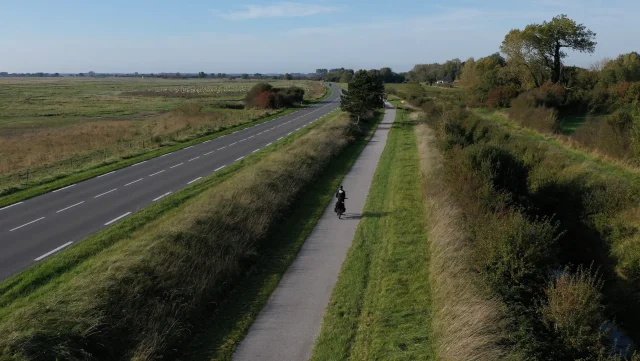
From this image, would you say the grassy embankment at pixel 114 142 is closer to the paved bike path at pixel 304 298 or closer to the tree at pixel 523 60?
the paved bike path at pixel 304 298

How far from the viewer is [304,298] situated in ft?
35.5

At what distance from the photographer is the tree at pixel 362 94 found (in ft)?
138

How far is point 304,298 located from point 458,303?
132 inches

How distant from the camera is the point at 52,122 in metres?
58.9

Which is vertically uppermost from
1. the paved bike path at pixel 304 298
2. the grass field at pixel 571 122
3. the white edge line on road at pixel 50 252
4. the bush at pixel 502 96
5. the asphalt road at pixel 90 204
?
the bush at pixel 502 96

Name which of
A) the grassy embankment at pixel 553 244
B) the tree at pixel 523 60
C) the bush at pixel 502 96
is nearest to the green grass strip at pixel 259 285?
the grassy embankment at pixel 553 244

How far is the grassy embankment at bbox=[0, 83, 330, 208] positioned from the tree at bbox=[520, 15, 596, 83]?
32.8 metres

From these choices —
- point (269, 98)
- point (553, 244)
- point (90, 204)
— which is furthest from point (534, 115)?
point (90, 204)

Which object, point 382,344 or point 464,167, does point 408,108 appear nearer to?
point 464,167

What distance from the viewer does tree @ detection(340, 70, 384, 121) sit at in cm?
4219

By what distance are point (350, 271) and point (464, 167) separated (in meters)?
7.34

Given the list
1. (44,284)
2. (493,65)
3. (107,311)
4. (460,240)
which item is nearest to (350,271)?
(460,240)

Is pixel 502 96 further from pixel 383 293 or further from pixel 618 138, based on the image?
pixel 383 293

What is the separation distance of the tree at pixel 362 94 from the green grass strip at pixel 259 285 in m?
22.1
